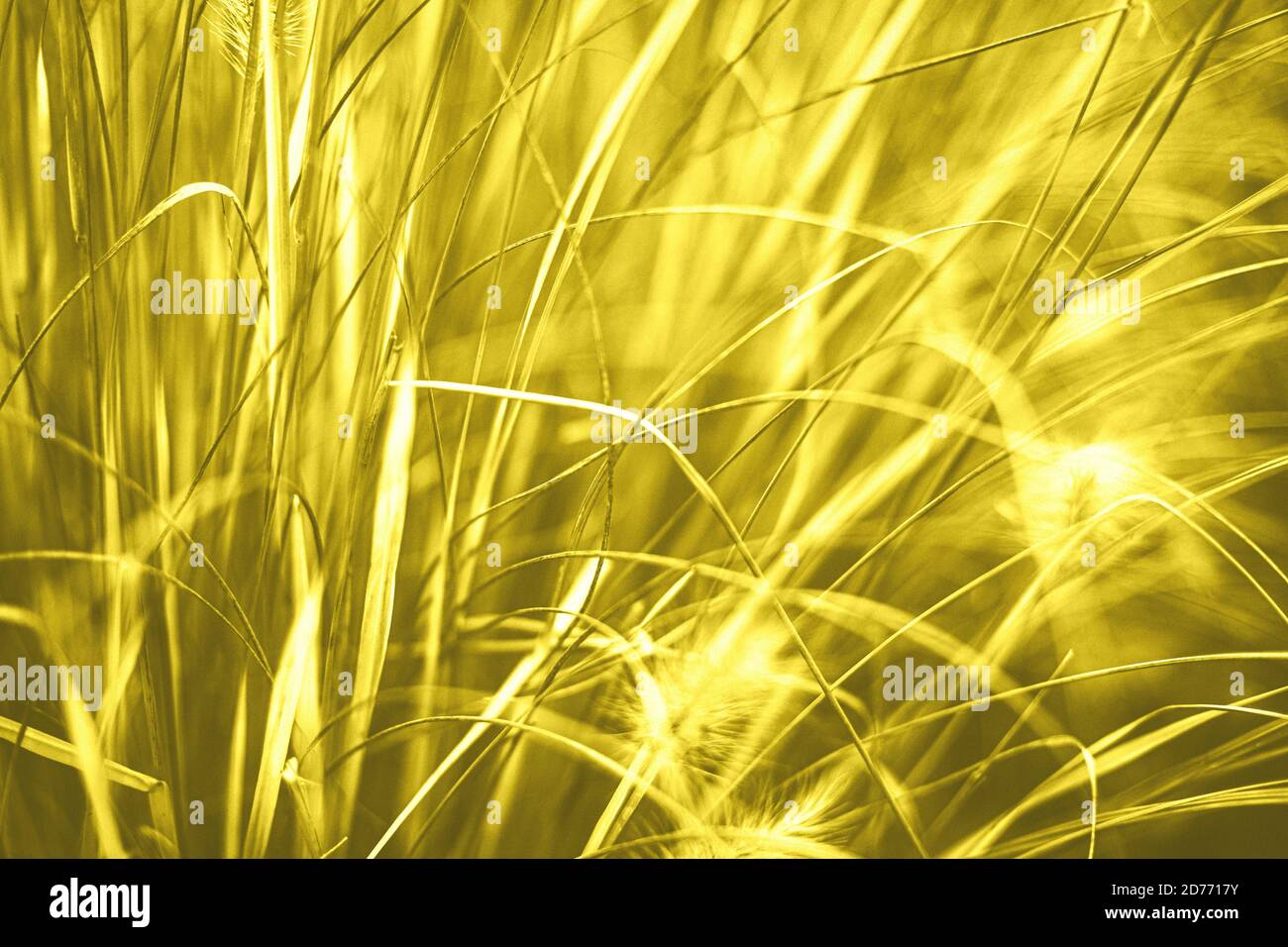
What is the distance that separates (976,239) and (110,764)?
39.6 inches

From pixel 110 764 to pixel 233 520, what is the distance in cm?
27

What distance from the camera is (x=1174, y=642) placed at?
2.86ft

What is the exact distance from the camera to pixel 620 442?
835mm

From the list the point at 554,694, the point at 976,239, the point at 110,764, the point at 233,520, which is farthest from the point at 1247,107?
the point at 110,764

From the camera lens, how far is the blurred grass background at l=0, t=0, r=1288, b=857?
2.74 ft

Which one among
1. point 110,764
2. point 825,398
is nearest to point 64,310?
point 110,764

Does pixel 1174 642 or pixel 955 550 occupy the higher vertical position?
pixel 955 550

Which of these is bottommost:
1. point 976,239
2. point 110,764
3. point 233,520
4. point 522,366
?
point 110,764

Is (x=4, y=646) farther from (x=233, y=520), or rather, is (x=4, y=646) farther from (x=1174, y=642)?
(x=1174, y=642)

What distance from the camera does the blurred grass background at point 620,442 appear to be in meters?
0.83

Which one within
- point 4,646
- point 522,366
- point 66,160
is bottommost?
point 4,646

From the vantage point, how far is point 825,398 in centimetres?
85
